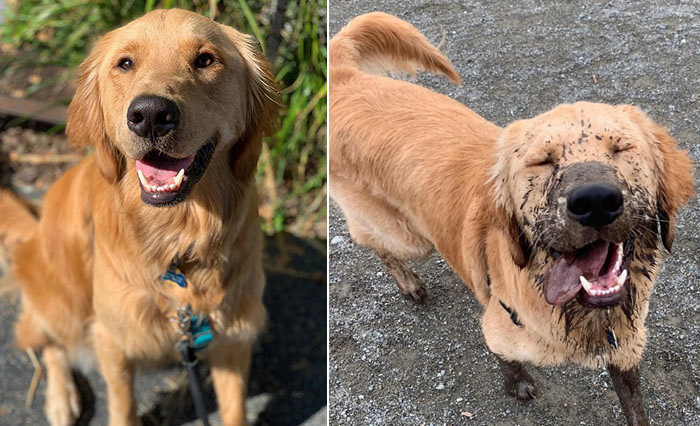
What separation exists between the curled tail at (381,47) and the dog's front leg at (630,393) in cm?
156

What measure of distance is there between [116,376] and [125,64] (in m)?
1.48

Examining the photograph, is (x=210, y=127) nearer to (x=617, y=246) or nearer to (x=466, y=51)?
(x=617, y=246)

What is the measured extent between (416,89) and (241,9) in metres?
Result: 1.78

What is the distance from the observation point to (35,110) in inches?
167

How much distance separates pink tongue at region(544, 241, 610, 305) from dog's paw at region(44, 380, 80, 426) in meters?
2.53

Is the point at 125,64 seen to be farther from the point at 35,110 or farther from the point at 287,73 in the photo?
the point at 35,110

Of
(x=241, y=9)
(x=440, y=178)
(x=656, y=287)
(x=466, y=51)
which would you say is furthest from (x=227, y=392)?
(x=466, y=51)

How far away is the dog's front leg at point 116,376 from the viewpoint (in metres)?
2.61

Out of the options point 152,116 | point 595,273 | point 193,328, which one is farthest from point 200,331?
point 595,273

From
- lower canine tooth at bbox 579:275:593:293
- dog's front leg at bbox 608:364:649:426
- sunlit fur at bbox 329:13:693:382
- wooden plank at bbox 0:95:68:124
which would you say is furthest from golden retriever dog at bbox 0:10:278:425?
dog's front leg at bbox 608:364:649:426

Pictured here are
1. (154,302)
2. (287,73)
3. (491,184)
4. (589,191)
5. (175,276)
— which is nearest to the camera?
(589,191)

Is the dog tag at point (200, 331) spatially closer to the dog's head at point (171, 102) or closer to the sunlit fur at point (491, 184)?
the dog's head at point (171, 102)

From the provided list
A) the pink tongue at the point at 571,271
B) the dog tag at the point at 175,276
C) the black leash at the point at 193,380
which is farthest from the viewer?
the black leash at the point at 193,380

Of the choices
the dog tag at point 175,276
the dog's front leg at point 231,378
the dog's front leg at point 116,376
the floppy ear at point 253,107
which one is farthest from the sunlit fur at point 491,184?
the dog's front leg at point 116,376
